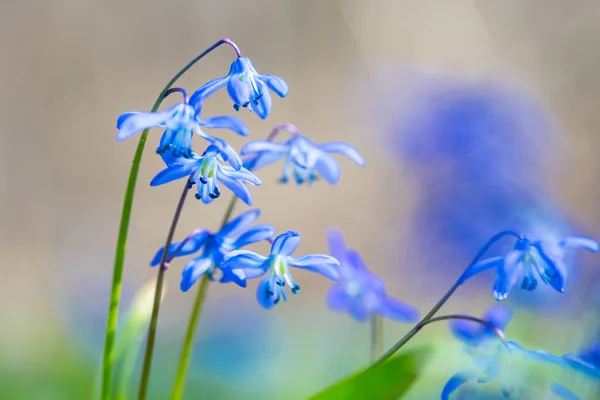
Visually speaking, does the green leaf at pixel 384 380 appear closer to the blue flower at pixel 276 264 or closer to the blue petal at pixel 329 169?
the blue flower at pixel 276 264

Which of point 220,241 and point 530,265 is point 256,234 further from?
point 530,265

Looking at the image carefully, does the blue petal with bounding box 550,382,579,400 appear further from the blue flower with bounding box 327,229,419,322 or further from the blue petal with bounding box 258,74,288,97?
the blue petal with bounding box 258,74,288,97

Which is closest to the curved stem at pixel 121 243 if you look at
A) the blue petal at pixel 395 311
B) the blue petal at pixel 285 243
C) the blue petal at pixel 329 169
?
the blue petal at pixel 285 243

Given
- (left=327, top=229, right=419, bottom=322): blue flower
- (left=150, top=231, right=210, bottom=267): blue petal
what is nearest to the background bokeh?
(left=327, top=229, right=419, bottom=322): blue flower

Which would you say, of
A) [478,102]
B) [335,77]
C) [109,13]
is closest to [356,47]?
[335,77]

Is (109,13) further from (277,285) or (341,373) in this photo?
(277,285)

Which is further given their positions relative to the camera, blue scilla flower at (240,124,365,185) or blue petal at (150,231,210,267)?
blue scilla flower at (240,124,365,185)
